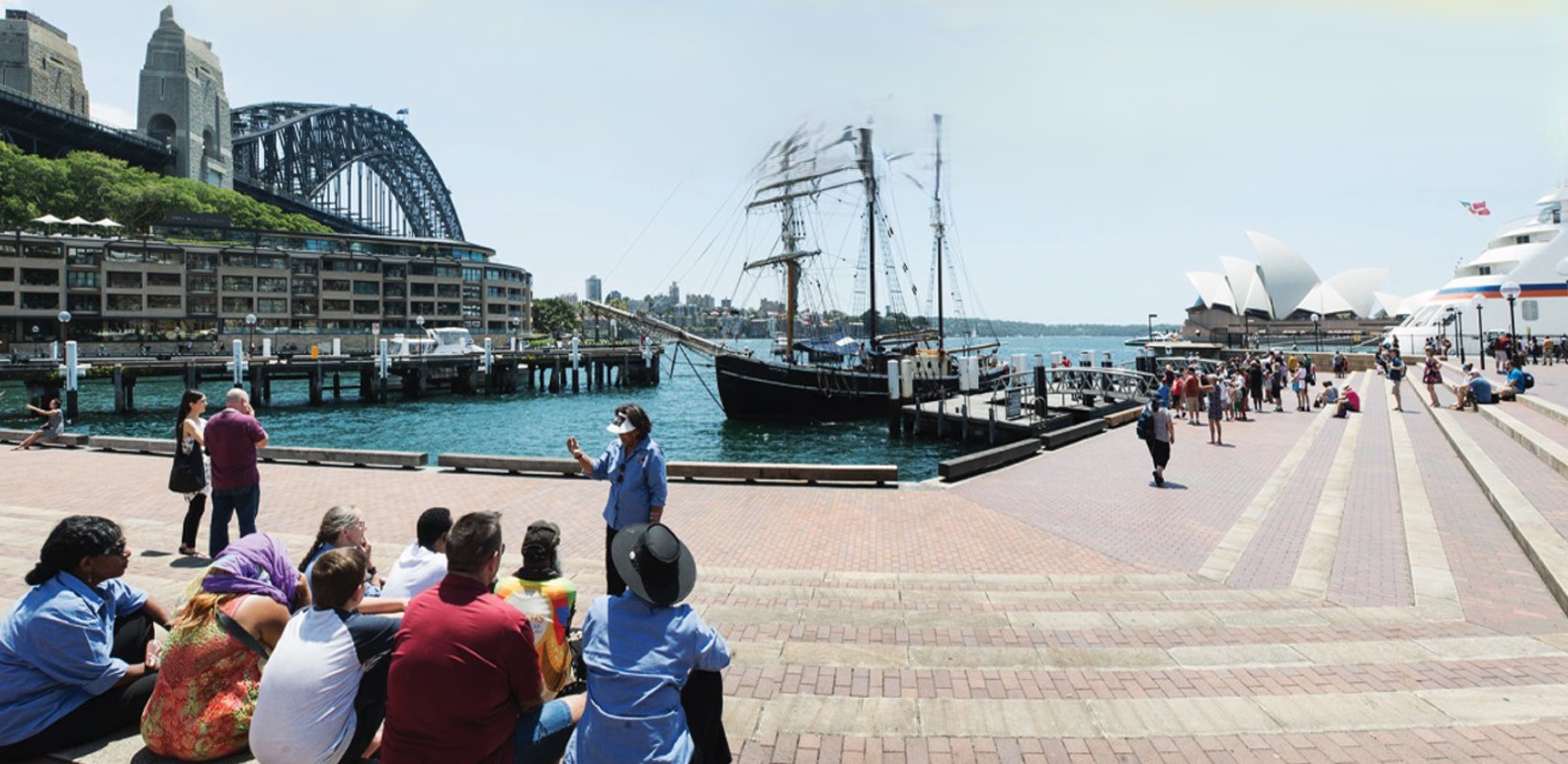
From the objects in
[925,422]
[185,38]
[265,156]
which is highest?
[185,38]

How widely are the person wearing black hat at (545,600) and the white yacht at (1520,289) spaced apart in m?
76.2

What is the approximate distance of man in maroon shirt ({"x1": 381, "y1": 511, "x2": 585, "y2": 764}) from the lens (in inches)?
132

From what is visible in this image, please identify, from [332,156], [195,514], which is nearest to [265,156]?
[332,156]

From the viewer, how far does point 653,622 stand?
11.4ft

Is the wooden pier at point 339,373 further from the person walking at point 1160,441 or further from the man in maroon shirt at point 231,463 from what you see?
the person walking at point 1160,441

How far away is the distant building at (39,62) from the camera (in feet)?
391

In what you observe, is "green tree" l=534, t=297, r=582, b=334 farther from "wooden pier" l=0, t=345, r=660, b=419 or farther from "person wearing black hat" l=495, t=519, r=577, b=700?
"person wearing black hat" l=495, t=519, r=577, b=700

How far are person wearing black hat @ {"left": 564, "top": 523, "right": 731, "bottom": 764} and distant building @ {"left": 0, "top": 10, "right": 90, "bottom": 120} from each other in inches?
6312

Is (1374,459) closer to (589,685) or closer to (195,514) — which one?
(589,685)

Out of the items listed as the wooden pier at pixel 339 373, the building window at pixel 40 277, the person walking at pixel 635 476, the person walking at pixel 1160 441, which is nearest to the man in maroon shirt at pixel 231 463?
the person walking at pixel 635 476

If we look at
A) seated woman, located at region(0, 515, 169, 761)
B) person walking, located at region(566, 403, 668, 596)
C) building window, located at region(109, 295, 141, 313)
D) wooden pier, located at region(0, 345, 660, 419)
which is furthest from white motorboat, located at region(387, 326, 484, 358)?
seated woman, located at region(0, 515, 169, 761)

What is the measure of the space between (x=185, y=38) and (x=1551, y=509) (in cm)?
17104

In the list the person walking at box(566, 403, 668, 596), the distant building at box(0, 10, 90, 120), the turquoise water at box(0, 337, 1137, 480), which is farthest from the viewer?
the distant building at box(0, 10, 90, 120)

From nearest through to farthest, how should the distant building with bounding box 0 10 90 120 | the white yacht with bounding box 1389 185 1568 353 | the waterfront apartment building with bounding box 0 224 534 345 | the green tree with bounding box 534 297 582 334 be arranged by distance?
1. the white yacht with bounding box 1389 185 1568 353
2. the waterfront apartment building with bounding box 0 224 534 345
3. the distant building with bounding box 0 10 90 120
4. the green tree with bounding box 534 297 582 334
